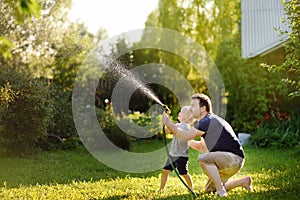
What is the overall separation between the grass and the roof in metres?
2.58

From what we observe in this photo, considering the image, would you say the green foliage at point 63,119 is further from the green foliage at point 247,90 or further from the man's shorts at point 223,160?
the man's shorts at point 223,160

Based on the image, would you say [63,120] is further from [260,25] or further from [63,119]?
[260,25]

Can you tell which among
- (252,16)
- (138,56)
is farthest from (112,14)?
(252,16)

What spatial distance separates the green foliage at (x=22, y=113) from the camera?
29.7 ft

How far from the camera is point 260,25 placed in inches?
468

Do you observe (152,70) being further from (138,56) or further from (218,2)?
(218,2)

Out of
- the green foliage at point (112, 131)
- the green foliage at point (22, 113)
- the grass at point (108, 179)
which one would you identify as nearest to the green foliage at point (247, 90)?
the grass at point (108, 179)

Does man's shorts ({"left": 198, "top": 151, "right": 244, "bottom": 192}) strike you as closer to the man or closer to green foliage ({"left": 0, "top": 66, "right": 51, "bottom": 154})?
the man

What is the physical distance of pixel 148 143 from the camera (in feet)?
40.0

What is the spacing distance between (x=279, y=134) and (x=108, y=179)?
16.4 feet

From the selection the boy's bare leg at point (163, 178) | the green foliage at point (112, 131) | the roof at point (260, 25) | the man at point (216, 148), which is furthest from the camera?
the green foliage at point (112, 131)

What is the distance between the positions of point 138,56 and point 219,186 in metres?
15.3

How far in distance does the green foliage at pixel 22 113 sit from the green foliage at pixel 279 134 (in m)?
4.51

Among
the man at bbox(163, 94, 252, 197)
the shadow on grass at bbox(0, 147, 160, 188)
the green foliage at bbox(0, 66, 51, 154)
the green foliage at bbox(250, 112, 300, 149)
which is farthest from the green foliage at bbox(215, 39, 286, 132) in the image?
the man at bbox(163, 94, 252, 197)
